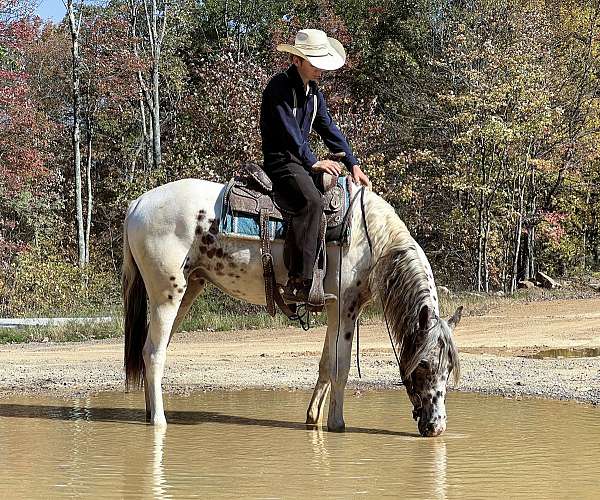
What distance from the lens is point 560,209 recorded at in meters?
29.8

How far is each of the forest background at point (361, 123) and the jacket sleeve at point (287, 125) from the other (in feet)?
45.1

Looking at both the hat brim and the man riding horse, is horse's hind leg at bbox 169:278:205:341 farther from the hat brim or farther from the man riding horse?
the hat brim

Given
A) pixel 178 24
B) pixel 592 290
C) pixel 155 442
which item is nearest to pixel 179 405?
pixel 155 442

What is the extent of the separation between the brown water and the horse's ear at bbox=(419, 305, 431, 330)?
806 mm

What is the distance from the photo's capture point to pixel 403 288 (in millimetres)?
7648

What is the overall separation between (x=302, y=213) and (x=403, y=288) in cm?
97

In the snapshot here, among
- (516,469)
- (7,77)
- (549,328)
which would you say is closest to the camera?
(516,469)

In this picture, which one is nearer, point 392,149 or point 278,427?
point 278,427

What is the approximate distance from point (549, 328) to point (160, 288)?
31.8 ft

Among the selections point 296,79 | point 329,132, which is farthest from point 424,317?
point 296,79

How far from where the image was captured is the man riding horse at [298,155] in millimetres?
7863

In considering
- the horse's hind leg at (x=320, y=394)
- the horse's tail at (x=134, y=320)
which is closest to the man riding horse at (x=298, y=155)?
the horse's hind leg at (x=320, y=394)

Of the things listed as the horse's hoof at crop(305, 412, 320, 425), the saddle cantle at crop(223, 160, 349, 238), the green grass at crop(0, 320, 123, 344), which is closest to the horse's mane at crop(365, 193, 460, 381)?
the saddle cantle at crop(223, 160, 349, 238)

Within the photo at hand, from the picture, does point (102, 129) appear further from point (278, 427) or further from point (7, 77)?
point (278, 427)
